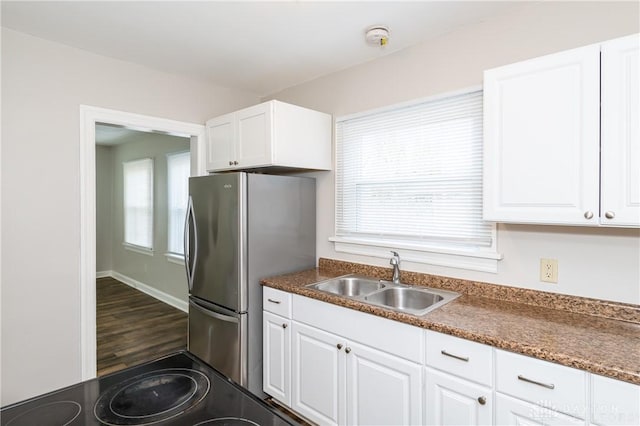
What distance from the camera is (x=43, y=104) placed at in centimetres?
235

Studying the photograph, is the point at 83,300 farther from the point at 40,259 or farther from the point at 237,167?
the point at 237,167

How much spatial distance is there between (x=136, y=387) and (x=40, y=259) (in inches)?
74.1

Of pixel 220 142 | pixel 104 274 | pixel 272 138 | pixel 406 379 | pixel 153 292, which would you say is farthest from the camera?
pixel 104 274

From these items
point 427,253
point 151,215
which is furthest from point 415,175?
point 151,215

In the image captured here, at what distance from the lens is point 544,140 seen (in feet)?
5.15

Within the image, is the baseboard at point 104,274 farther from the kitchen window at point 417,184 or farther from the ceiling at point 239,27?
the kitchen window at point 417,184

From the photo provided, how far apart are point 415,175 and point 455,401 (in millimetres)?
1377

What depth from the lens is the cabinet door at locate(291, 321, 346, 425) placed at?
2.02m

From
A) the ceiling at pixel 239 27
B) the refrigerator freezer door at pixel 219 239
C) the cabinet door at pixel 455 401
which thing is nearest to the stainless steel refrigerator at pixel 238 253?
the refrigerator freezer door at pixel 219 239

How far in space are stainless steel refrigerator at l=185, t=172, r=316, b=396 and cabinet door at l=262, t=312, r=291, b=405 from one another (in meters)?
0.07

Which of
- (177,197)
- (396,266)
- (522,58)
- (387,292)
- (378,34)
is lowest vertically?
(387,292)

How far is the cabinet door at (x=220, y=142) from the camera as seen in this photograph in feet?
9.48

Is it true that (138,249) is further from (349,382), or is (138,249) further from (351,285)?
(349,382)

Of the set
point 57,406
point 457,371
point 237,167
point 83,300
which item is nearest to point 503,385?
point 457,371
